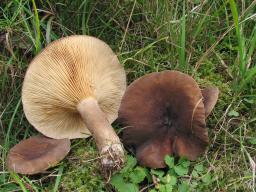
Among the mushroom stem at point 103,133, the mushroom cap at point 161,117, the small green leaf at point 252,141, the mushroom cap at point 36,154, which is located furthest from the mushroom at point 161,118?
the mushroom cap at point 36,154

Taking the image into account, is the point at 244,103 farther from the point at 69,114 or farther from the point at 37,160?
the point at 37,160

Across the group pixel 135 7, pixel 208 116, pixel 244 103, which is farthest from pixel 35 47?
pixel 244 103

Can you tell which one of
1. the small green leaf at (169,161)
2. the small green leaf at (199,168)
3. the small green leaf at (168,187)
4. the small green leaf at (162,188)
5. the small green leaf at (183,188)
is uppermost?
the small green leaf at (169,161)

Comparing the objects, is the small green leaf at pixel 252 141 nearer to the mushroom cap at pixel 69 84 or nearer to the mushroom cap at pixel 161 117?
the mushroom cap at pixel 161 117

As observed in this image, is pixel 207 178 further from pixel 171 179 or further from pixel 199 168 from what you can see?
pixel 171 179

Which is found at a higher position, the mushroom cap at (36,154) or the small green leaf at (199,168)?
the mushroom cap at (36,154)

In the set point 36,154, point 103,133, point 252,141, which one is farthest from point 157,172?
point 36,154
